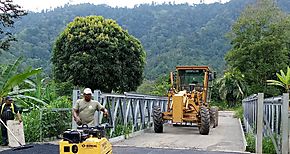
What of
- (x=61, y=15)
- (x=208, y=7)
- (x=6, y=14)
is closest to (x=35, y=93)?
(x=6, y=14)

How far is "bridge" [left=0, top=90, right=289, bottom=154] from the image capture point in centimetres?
927

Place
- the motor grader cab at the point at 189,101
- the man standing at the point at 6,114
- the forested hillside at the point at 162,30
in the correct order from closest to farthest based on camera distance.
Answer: the man standing at the point at 6,114
the motor grader cab at the point at 189,101
the forested hillside at the point at 162,30

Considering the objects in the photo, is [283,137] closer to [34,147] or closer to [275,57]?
[34,147]

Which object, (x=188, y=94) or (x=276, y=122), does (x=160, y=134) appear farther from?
(x=276, y=122)

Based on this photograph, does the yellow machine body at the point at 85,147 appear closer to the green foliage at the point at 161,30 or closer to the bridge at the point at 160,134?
Answer: the bridge at the point at 160,134

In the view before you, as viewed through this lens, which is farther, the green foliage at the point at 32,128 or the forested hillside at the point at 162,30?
the forested hillside at the point at 162,30

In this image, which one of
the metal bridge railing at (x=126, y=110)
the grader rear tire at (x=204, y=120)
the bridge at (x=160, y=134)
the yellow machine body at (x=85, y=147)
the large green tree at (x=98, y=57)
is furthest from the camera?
the large green tree at (x=98, y=57)

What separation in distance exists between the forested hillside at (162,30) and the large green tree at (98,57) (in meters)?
9.03

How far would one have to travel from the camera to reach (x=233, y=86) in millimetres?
41844

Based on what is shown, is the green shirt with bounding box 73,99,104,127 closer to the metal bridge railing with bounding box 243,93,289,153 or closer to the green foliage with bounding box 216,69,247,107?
the metal bridge railing with bounding box 243,93,289,153

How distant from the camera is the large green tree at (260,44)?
39875 mm

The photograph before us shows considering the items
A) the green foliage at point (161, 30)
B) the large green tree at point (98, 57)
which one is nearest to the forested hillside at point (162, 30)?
the green foliage at point (161, 30)

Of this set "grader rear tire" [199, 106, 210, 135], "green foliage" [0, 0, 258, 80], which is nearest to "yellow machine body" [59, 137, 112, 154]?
"grader rear tire" [199, 106, 210, 135]

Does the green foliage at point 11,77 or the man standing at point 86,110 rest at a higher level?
the green foliage at point 11,77
